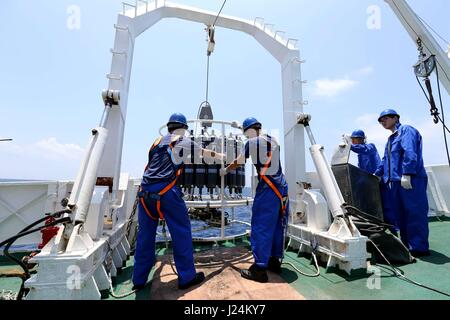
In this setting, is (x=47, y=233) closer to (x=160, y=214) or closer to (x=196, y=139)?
(x=160, y=214)

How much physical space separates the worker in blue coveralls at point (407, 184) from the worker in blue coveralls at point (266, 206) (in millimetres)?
1824

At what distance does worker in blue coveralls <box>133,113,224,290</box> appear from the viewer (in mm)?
2365

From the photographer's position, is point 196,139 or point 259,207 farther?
point 196,139

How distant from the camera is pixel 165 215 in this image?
2369mm

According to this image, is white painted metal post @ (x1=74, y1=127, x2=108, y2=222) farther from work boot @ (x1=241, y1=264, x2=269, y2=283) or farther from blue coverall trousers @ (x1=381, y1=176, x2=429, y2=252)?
blue coverall trousers @ (x1=381, y1=176, x2=429, y2=252)

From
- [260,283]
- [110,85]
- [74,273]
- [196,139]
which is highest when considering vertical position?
[110,85]

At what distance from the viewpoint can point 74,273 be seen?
1.74m

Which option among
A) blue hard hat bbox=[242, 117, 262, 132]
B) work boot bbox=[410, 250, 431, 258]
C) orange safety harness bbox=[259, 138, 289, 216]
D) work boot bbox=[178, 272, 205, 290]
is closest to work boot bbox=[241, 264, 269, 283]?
work boot bbox=[178, 272, 205, 290]

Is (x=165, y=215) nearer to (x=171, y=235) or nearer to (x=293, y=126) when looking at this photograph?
(x=171, y=235)

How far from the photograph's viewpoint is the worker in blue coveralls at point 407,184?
317cm

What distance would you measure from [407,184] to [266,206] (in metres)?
2.08
